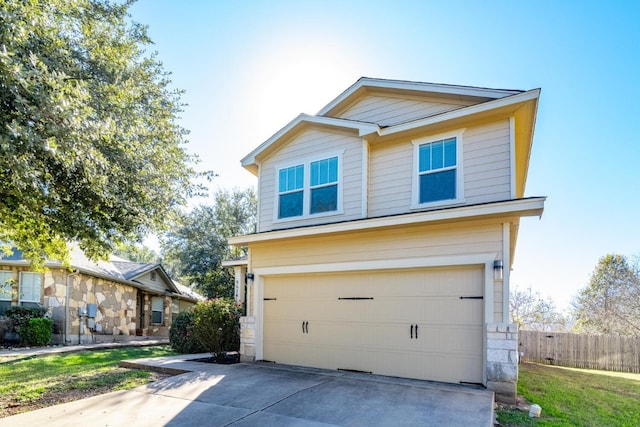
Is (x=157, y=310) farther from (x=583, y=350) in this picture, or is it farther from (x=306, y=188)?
(x=583, y=350)

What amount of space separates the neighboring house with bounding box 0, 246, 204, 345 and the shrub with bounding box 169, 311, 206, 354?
4468 millimetres

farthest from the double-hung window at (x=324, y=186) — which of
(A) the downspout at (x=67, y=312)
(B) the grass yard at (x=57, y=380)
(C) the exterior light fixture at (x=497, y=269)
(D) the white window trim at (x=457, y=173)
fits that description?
(A) the downspout at (x=67, y=312)

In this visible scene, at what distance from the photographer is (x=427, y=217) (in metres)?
6.67

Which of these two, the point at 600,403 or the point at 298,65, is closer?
the point at 600,403

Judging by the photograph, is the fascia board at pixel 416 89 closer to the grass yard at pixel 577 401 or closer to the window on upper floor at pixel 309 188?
the window on upper floor at pixel 309 188

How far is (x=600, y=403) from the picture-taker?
21.7 feet

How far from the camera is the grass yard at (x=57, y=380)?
549cm

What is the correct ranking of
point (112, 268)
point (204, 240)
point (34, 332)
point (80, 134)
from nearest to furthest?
point (80, 134), point (34, 332), point (112, 268), point (204, 240)

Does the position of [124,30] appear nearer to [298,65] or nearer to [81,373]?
[298,65]

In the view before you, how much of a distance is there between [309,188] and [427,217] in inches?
117

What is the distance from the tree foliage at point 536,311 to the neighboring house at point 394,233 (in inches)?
699

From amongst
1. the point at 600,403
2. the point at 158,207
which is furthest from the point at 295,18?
the point at 600,403

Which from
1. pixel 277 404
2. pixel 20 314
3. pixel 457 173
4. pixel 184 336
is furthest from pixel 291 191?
pixel 20 314

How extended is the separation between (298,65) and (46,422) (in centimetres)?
881
